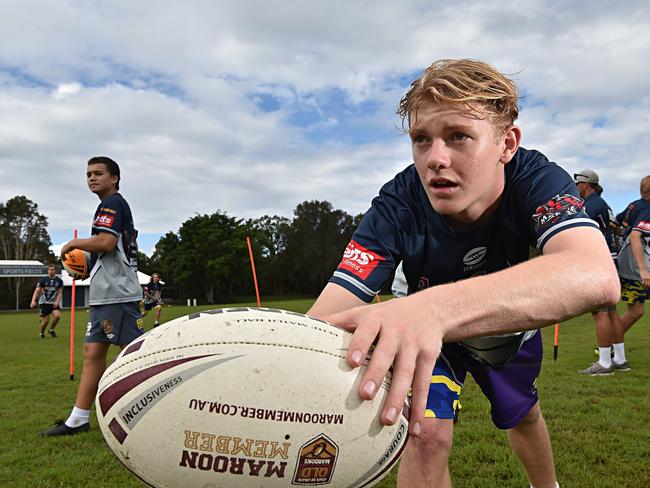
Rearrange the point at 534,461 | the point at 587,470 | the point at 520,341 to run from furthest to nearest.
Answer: the point at 587,470, the point at 534,461, the point at 520,341

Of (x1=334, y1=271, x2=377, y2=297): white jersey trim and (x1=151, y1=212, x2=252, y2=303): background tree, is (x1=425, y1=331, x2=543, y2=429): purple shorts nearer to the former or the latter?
(x1=334, y1=271, x2=377, y2=297): white jersey trim

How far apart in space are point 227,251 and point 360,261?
62452 millimetres

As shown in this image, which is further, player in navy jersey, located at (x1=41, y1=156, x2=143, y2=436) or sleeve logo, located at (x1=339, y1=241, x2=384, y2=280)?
player in navy jersey, located at (x1=41, y1=156, x2=143, y2=436)

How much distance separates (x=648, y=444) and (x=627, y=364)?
140 inches

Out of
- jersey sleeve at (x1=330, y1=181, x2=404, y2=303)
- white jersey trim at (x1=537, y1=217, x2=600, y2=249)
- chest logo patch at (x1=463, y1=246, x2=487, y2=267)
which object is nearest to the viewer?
white jersey trim at (x1=537, y1=217, x2=600, y2=249)

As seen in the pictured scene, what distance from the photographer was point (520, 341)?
2889 millimetres

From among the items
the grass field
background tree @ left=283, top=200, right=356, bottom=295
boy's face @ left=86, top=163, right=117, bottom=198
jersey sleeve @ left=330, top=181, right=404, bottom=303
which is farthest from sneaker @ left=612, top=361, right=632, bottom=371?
background tree @ left=283, top=200, right=356, bottom=295

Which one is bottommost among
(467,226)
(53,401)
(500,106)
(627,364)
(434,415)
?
(53,401)

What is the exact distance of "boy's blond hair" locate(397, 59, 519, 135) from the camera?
196cm

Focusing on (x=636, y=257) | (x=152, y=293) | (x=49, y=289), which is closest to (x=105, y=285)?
(x=636, y=257)

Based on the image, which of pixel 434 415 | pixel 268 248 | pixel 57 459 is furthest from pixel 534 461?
pixel 268 248

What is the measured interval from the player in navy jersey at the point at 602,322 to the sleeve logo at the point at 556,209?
566cm

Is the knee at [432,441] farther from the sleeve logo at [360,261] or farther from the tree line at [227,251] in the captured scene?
the tree line at [227,251]

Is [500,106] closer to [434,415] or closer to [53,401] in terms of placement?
[434,415]
